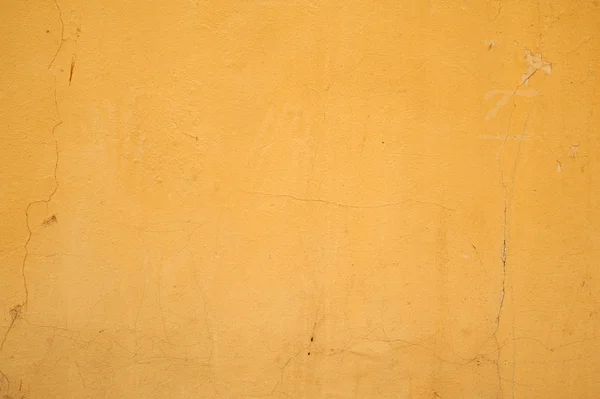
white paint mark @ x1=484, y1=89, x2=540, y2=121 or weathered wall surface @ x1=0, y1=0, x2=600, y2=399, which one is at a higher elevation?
white paint mark @ x1=484, y1=89, x2=540, y2=121

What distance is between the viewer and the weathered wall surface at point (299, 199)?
7.11 feet

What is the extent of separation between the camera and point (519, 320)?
239 cm

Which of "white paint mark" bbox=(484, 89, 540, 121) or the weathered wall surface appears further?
"white paint mark" bbox=(484, 89, 540, 121)

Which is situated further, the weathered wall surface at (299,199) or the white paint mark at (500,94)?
the white paint mark at (500,94)

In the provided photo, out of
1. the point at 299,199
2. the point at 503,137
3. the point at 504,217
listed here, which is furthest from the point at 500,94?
the point at 299,199

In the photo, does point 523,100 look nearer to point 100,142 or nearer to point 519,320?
point 519,320

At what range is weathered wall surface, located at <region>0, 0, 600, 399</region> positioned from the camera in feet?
7.11

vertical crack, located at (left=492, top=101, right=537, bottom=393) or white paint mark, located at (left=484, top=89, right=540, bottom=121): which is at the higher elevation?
white paint mark, located at (left=484, top=89, right=540, bottom=121)

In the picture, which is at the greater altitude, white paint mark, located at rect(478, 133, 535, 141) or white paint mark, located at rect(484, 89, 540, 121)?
white paint mark, located at rect(484, 89, 540, 121)

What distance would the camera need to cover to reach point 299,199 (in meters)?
2.27

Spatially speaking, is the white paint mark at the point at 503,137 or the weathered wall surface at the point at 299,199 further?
the white paint mark at the point at 503,137

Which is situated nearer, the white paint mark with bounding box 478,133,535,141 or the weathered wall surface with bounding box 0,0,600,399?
the weathered wall surface with bounding box 0,0,600,399

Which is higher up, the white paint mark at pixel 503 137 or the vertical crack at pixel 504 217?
the white paint mark at pixel 503 137

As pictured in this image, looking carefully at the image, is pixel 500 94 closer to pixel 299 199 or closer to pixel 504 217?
pixel 504 217
